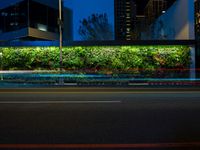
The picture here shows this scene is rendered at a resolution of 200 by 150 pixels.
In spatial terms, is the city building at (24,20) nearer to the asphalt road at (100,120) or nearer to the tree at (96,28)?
the tree at (96,28)

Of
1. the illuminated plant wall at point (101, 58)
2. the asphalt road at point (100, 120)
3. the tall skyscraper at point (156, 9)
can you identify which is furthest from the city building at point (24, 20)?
the asphalt road at point (100, 120)

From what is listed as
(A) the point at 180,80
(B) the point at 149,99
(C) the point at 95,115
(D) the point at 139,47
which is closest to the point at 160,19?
(D) the point at 139,47

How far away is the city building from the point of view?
159 ft

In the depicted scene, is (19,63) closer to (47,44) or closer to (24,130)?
(47,44)

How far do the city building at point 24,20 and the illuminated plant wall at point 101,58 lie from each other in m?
13.3

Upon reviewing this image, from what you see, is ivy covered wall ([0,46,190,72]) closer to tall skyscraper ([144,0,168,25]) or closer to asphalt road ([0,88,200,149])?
tall skyscraper ([144,0,168,25])

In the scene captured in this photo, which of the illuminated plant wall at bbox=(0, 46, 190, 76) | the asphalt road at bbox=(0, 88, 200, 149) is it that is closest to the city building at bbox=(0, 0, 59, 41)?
the illuminated plant wall at bbox=(0, 46, 190, 76)

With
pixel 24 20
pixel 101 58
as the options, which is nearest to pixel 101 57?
pixel 101 58

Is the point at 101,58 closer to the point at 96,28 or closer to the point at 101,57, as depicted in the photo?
the point at 101,57

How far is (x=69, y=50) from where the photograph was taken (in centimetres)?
3425

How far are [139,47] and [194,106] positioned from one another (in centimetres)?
2106

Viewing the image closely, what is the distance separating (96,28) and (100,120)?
181 feet

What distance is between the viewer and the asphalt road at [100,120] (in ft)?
27.8

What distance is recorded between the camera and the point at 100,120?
1055 centimetres
